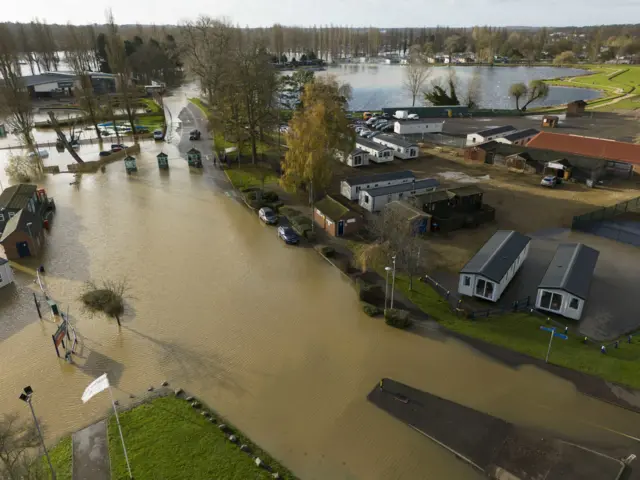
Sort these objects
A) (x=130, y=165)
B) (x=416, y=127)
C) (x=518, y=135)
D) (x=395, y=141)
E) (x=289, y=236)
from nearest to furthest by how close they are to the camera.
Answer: (x=289, y=236), (x=130, y=165), (x=395, y=141), (x=518, y=135), (x=416, y=127)

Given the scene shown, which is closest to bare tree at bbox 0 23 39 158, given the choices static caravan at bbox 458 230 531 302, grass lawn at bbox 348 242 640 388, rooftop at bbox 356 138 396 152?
rooftop at bbox 356 138 396 152

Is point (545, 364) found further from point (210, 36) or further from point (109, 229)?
point (210, 36)

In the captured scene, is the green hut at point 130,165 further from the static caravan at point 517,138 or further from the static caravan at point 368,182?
the static caravan at point 517,138

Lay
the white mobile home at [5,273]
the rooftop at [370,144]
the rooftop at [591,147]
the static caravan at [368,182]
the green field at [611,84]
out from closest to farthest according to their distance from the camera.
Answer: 1. the white mobile home at [5,273]
2. the static caravan at [368,182]
3. the rooftop at [591,147]
4. the rooftop at [370,144]
5. the green field at [611,84]

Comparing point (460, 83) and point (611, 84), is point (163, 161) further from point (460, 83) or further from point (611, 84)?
point (611, 84)

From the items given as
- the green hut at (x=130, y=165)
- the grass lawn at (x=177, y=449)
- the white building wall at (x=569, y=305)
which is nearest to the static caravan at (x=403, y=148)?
the green hut at (x=130, y=165)

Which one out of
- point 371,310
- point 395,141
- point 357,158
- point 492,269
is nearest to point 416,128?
point 395,141
